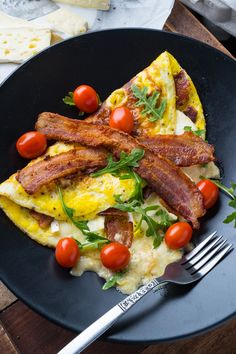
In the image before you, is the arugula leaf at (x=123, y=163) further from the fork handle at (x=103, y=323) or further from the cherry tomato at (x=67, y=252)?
the fork handle at (x=103, y=323)

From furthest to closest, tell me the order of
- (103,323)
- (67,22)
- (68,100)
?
1. (67,22)
2. (68,100)
3. (103,323)

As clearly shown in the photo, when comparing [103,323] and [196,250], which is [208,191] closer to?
[196,250]

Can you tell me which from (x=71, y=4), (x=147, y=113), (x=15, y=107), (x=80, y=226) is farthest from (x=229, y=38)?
(x=80, y=226)

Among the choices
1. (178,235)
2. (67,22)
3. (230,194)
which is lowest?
(178,235)

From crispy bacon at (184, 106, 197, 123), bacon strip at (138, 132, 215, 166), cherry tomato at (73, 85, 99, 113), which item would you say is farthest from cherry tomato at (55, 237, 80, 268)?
crispy bacon at (184, 106, 197, 123)

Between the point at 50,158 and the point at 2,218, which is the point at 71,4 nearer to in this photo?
the point at 50,158

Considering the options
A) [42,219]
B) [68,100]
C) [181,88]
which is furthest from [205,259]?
[68,100]
